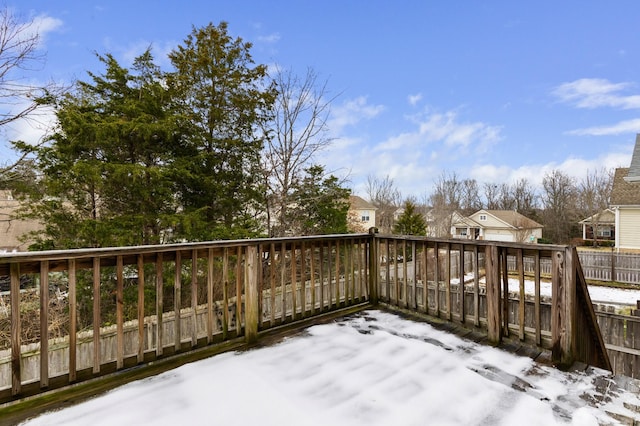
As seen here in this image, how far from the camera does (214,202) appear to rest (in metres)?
9.09

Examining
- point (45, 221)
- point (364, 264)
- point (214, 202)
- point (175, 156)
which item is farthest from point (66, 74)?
point (364, 264)

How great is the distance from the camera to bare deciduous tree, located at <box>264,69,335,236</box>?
32.3 feet

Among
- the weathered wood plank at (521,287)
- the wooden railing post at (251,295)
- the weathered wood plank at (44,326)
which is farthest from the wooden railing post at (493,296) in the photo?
the weathered wood plank at (44,326)

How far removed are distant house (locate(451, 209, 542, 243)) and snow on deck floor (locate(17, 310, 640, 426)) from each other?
1019 inches

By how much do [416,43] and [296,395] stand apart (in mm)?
10862

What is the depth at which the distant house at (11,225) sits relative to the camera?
25.9ft

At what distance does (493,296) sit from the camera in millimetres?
2654

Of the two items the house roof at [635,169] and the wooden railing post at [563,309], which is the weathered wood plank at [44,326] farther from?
the house roof at [635,169]

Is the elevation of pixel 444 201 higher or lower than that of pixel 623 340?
higher

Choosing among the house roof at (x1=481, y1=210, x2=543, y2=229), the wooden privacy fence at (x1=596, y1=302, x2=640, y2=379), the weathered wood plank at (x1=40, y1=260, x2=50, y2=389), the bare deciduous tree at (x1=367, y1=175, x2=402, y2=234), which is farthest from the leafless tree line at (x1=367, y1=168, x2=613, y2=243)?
the weathered wood plank at (x1=40, y1=260, x2=50, y2=389)

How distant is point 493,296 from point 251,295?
2.03 m

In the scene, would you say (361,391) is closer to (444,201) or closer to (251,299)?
(251,299)

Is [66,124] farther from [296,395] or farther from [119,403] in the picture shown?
[296,395]

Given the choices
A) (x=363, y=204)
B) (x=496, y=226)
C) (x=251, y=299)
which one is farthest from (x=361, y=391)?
(x=496, y=226)
